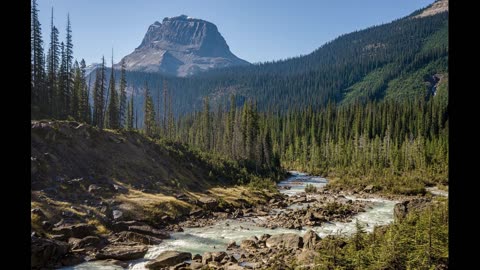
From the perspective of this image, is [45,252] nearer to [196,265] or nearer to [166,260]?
[166,260]

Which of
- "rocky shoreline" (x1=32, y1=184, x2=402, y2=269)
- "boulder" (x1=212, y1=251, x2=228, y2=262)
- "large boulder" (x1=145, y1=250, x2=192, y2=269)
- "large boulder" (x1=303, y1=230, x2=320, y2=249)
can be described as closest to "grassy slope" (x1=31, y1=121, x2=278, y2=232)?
"rocky shoreline" (x1=32, y1=184, x2=402, y2=269)

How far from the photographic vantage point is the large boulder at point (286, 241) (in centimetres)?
2489

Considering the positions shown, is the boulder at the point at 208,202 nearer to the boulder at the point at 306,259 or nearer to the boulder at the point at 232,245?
the boulder at the point at 232,245

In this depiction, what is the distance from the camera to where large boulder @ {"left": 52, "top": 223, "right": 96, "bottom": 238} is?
1022 inches

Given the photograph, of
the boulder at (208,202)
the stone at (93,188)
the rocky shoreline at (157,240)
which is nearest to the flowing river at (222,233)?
the rocky shoreline at (157,240)

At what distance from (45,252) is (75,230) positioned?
560 centimetres

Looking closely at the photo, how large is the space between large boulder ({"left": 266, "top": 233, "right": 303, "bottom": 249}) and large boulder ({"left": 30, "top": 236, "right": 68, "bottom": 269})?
592 inches

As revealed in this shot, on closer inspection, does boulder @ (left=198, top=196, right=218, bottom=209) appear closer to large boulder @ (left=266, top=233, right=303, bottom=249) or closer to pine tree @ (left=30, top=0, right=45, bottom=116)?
large boulder @ (left=266, top=233, right=303, bottom=249)

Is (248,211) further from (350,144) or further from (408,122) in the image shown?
(408,122)

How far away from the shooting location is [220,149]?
94.1 meters

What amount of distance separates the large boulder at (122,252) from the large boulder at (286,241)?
32.2 feet
